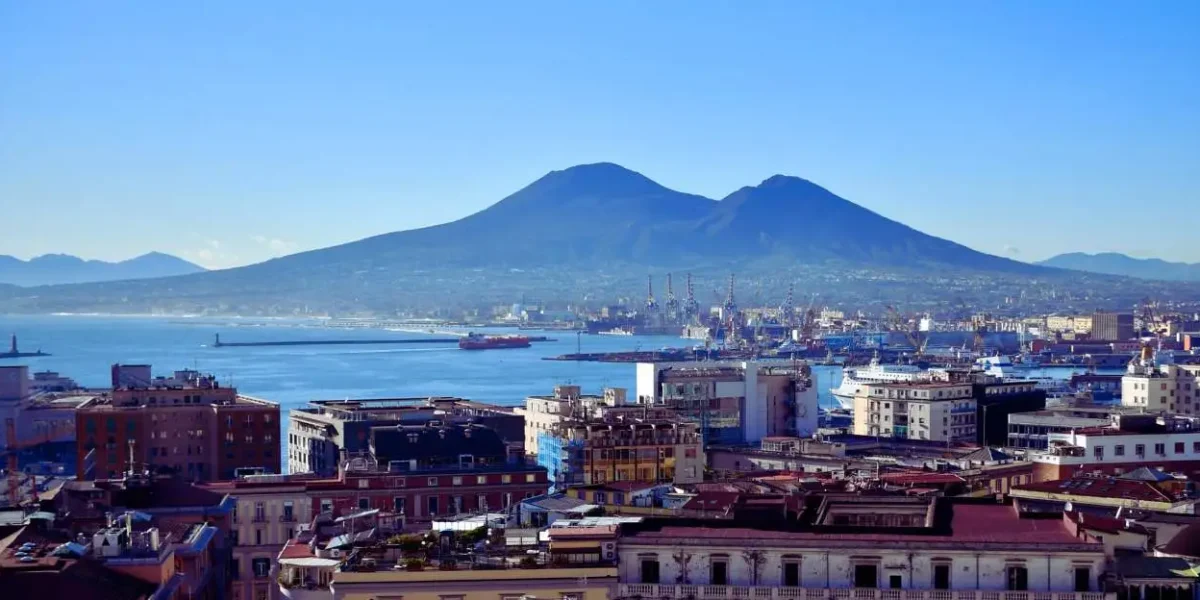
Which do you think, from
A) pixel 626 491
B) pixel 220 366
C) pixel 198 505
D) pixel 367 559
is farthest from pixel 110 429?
pixel 220 366

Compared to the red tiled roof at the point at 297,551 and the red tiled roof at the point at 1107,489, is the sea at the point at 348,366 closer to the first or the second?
the red tiled roof at the point at 1107,489

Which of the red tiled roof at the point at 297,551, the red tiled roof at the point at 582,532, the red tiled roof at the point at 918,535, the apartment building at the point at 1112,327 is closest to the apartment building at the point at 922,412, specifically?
the red tiled roof at the point at 297,551

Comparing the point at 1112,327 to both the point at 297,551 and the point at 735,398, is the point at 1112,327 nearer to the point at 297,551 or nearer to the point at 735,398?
the point at 735,398

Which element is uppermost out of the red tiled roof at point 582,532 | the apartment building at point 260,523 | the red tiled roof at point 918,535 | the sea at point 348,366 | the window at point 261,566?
the red tiled roof at point 918,535

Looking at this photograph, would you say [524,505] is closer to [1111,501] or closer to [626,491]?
[626,491]

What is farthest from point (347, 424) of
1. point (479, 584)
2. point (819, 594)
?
point (819, 594)

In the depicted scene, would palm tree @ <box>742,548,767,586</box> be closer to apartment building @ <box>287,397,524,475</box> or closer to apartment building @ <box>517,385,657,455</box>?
apartment building @ <box>517,385,657,455</box>

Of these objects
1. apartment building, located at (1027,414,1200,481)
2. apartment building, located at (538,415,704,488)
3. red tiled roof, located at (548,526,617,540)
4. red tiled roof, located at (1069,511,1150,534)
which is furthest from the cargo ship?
red tiled roof, located at (548,526,617,540)
